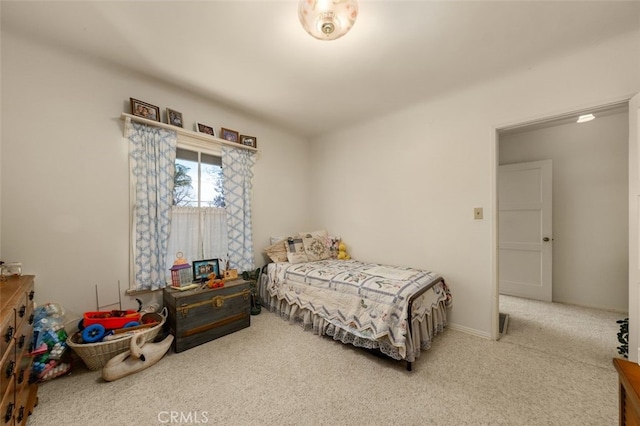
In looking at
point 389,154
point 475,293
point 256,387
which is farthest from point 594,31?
point 256,387

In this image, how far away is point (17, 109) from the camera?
5.87 feet

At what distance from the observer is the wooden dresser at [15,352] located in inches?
39.5

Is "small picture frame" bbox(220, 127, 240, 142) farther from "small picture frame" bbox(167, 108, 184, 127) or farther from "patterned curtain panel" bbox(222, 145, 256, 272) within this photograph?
"small picture frame" bbox(167, 108, 184, 127)

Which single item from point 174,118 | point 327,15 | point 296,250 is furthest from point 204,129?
point 327,15

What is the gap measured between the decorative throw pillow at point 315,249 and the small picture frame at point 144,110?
2168mm

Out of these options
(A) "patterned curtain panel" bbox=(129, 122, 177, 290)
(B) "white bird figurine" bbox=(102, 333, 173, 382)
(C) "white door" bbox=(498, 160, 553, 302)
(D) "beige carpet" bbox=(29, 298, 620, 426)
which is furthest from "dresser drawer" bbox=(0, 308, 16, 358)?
(C) "white door" bbox=(498, 160, 553, 302)

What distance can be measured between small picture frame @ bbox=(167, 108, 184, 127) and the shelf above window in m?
0.07

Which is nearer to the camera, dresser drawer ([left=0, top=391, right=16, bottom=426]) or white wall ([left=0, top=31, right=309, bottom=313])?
dresser drawer ([left=0, top=391, right=16, bottom=426])

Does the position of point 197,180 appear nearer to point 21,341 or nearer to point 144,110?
point 144,110

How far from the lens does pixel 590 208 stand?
10.2 ft

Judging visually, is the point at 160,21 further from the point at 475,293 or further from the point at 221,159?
the point at 475,293

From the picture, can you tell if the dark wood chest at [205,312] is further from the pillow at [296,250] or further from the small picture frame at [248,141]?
the small picture frame at [248,141]

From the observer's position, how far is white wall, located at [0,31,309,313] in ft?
5.85

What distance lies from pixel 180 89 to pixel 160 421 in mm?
2836
